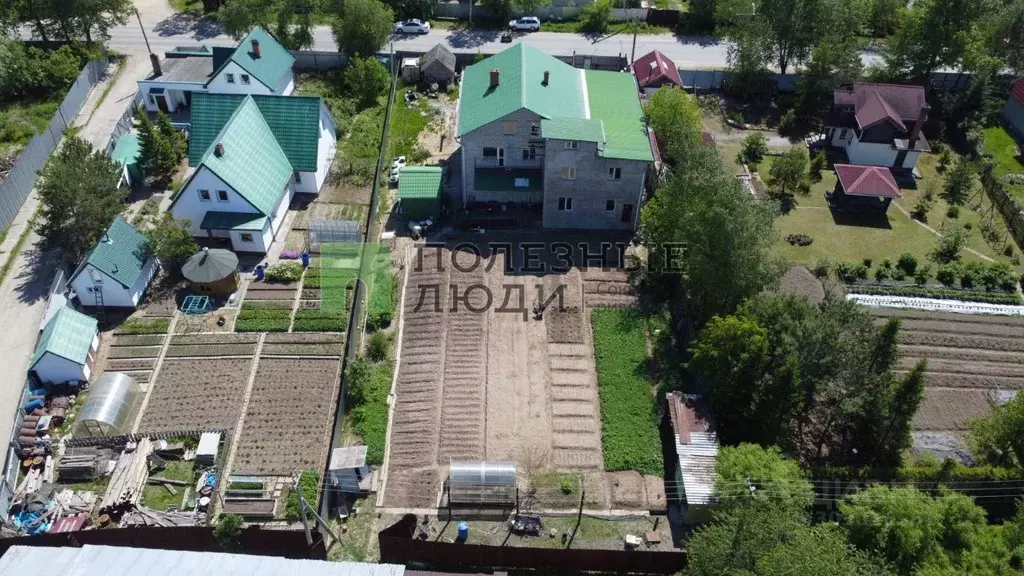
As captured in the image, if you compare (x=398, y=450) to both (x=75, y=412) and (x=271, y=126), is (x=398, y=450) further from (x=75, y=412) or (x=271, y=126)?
(x=271, y=126)

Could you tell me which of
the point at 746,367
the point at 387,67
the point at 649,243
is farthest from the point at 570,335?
the point at 387,67

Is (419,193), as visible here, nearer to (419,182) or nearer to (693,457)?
(419,182)

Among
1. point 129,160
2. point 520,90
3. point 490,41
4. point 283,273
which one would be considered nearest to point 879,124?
point 520,90

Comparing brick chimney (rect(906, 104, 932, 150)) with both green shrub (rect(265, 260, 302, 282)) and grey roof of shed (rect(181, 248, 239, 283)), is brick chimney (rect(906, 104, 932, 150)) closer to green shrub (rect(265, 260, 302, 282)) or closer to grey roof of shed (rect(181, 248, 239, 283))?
green shrub (rect(265, 260, 302, 282))

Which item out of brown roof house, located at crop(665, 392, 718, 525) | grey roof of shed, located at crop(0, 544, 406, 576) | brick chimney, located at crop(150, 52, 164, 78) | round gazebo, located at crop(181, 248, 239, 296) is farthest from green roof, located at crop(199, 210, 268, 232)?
brown roof house, located at crop(665, 392, 718, 525)

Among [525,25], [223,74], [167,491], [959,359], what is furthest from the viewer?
[525,25]

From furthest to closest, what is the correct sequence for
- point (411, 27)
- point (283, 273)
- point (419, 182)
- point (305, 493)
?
point (411, 27)
point (419, 182)
point (283, 273)
point (305, 493)

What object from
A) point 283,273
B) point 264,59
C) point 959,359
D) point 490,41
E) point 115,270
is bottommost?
point 959,359
